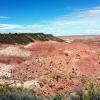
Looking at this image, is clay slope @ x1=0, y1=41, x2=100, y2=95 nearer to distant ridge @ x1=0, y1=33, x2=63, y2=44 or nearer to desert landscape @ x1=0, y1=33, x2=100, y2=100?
desert landscape @ x1=0, y1=33, x2=100, y2=100

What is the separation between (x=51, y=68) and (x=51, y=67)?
389 mm

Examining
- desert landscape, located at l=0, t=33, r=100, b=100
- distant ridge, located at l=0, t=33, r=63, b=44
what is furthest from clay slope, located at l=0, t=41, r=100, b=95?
distant ridge, located at l=0, t=33, r=63, b=44

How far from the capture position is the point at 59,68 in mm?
39812

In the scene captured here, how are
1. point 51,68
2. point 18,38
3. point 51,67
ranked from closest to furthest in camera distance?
point 51,68 → point 51,67 → point 18,38

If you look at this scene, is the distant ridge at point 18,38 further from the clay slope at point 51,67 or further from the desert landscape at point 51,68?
the clay slope at point 51,67

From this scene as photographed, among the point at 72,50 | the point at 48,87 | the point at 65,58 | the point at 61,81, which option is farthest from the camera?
the point at 72,50

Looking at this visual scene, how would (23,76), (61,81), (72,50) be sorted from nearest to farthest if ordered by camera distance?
(61,81)
(23,76)
(72,50)

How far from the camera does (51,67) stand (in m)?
40.2

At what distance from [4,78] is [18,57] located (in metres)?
11.9

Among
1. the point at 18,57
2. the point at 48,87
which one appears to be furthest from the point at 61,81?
the point at 18,57

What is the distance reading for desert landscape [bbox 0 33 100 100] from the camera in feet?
99.9

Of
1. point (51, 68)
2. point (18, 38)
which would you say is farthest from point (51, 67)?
point (18, 38)

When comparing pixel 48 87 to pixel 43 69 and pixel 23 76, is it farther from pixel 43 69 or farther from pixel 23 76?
pixel 43 69

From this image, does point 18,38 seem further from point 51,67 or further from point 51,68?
point 51,68
